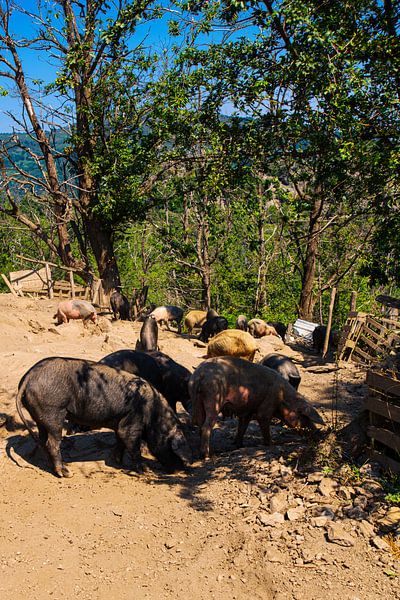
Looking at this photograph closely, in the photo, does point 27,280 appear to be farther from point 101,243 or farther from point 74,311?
point 74,311

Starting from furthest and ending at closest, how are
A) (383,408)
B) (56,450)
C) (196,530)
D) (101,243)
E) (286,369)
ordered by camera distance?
(101,243) → (286,369) → (56,450) → (383,408) → (196,530)

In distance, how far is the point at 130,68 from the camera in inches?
666

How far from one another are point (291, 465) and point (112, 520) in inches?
87.6

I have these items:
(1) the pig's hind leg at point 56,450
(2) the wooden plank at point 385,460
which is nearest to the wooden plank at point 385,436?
(2) the wooden plank at point 385,460

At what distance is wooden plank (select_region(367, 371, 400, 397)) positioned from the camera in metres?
5.79

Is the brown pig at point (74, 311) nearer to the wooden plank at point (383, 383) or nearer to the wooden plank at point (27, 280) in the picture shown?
the wooden plank at point (27, 280)

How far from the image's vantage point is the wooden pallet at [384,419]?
5770mm

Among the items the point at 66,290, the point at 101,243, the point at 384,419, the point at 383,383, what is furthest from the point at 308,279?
the point at 383,383

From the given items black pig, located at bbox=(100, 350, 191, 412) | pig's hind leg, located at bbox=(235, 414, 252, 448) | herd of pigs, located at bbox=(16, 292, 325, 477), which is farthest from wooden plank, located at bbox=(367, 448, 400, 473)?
black pig, located at bbox=(100, 350, 191, 412)

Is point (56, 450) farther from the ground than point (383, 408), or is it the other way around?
point (383, 408)

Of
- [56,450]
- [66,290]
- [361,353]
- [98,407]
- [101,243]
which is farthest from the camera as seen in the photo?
[66,290]

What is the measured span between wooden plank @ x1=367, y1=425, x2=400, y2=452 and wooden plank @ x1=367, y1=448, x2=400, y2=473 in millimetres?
144

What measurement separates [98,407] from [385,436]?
386 centimetres

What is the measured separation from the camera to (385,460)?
5.86 m
